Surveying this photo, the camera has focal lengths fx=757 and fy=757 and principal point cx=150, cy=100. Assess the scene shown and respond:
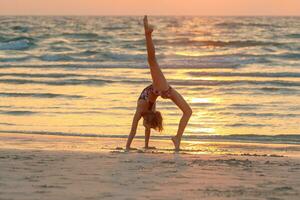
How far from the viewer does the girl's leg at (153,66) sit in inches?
380

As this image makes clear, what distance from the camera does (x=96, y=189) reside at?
6879mm

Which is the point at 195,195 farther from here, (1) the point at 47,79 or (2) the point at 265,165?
(1) the point at 47,79

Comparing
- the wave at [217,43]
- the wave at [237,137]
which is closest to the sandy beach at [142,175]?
the wave at [237,137]

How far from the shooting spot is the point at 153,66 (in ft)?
32.1

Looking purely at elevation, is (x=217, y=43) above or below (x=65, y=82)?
below

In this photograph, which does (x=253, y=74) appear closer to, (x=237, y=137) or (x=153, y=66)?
(x=237, y=137)

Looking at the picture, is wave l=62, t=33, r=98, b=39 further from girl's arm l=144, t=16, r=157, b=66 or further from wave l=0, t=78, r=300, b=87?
girl's arm l=144, t=16, r=157, b=66

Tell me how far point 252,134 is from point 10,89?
32.6 feet

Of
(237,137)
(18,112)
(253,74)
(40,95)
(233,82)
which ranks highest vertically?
(237,137)

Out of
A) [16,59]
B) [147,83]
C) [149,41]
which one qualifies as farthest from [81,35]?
[149,41]

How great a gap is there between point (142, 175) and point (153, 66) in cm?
247

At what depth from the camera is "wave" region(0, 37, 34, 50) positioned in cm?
3994

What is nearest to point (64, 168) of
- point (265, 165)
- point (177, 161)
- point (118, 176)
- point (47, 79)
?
point (118, 176)

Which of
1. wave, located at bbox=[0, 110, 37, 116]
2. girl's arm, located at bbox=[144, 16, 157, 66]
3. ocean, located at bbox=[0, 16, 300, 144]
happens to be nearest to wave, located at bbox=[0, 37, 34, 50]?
ocean, located at bbox=[0, 16, 300, 144]
